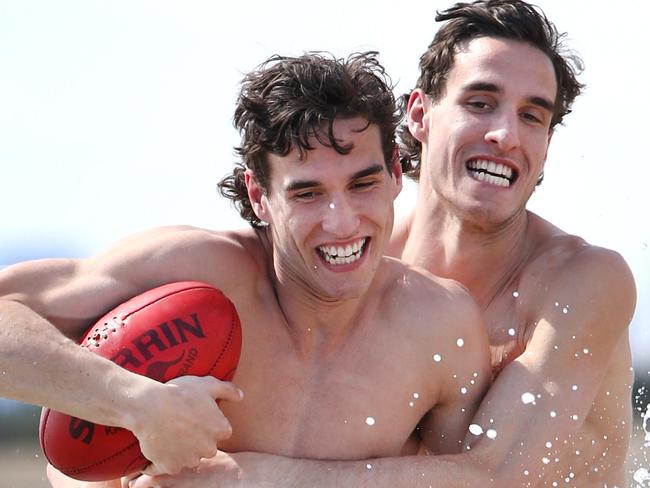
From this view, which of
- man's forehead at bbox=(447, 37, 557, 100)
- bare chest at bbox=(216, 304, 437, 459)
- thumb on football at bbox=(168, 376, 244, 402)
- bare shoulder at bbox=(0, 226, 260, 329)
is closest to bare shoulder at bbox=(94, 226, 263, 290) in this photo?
bare shoulder at bbox=(0, 226, 260, 329)

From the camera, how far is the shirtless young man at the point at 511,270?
509cm

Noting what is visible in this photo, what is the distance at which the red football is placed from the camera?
4.47m

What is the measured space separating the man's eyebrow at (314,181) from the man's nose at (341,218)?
10 cm

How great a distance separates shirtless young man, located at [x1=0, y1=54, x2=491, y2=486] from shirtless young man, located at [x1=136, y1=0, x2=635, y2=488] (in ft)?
0.69

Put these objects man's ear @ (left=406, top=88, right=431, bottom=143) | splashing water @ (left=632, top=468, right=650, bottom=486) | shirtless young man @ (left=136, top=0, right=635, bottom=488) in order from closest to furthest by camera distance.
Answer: shirtless young man @ (left=136, top=0, right=635, bottom=488) < man's ear @ (left=406, top=88, right=431, bottom=143) < splashing water @ (left=632, top=468, right=650, bottom=486)

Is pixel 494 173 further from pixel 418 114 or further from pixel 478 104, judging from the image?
pixel 418 114

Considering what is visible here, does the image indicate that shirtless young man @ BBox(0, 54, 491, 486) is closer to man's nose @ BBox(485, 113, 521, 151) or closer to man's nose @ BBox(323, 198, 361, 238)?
man's nose @ BBox(323, 198, 361, 238)

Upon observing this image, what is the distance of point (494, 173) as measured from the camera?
231 inches

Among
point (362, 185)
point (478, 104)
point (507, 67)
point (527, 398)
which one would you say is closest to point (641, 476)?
point (527, 398)

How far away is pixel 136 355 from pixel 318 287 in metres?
0.92

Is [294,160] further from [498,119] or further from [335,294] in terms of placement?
[498,119]

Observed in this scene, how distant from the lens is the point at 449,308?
523 cm

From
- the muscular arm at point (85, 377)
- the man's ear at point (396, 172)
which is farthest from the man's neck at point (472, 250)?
the muscular arm at point (85, 377)

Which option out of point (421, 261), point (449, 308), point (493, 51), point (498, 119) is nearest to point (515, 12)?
point (493, 51)
